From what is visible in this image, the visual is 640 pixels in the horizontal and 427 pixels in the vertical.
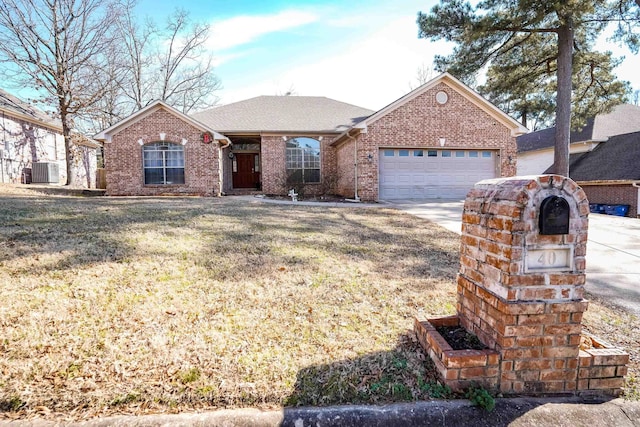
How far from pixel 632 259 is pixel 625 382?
4.07 metres

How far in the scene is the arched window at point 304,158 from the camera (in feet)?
52.9

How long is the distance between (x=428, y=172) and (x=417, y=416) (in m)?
13.0

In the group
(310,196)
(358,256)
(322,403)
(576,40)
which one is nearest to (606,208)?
(576,40)

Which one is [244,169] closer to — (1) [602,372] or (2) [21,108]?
(2) [21,108]

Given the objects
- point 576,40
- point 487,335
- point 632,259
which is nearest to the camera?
point 487,335

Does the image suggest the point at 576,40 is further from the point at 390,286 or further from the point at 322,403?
the point at 322,403

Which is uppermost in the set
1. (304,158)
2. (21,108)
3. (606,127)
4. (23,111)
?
(21,108)

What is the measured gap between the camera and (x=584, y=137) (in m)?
19.6

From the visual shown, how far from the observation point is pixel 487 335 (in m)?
2.15

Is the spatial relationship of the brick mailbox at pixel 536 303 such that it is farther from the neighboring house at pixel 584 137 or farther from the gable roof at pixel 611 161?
the neighboring house at pixel 584 137

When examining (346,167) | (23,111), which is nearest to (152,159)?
(346,167)

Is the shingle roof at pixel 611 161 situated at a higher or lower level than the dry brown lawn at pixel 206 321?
higher

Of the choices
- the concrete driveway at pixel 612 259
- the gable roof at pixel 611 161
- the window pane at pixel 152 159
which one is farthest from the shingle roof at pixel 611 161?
the window pane at pixel 152 159

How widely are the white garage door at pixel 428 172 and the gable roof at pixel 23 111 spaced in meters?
17.8
